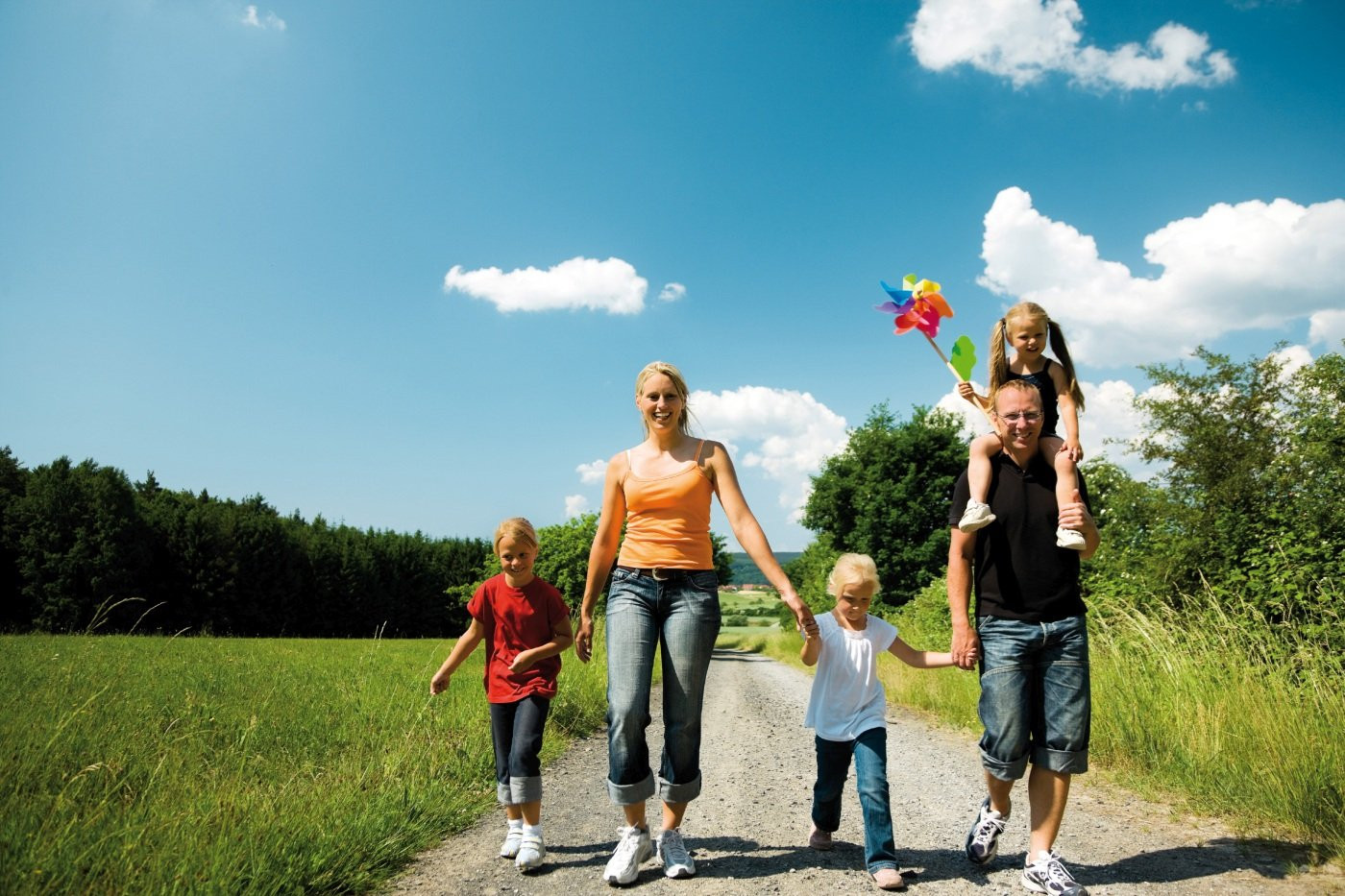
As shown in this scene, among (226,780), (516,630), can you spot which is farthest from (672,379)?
(226,780)

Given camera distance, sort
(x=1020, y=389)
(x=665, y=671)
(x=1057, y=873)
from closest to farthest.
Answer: (x=1057, y=873) < (x=665, y=671) < (x=1020, y=389)

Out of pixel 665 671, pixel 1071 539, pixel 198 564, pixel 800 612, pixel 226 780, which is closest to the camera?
pixel 1071 539

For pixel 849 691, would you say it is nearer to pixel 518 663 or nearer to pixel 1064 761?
pixel 1064 761

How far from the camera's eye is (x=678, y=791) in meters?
3.41

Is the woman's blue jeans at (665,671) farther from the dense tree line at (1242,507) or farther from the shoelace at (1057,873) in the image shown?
the dense tree line at (1242,507)

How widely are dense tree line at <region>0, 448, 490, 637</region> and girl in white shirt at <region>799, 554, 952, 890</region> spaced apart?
2405 centimetres

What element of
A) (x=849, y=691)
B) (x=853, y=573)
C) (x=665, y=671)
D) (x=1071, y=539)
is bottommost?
(x=849, y=691)

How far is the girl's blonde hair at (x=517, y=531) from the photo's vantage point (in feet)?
12.7

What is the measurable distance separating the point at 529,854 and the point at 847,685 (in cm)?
157

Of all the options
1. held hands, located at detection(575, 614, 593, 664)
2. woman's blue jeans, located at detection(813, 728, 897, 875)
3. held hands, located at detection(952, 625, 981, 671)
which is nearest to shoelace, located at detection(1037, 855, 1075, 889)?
woman's blue jeans, located at detection(813, 728, 897, 875)

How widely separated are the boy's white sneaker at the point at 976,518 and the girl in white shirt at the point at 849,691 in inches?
18.5

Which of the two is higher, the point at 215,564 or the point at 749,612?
the point at 215,564

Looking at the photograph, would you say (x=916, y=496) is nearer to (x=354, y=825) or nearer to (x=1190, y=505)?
(x=1190, y=505)

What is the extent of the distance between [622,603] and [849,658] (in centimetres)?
106
